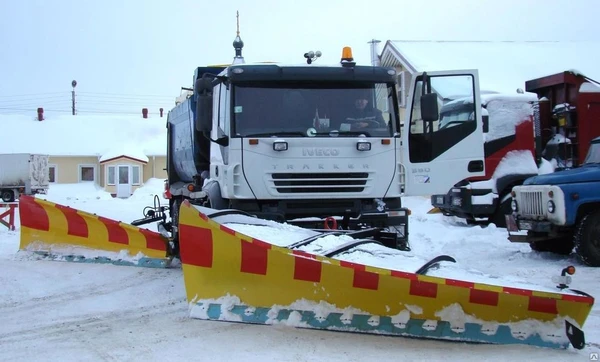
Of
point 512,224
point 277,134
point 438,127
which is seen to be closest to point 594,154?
point 512,224

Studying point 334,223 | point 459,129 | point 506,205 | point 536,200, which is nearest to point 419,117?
point 459,129

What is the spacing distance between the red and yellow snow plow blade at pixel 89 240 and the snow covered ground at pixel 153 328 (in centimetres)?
20

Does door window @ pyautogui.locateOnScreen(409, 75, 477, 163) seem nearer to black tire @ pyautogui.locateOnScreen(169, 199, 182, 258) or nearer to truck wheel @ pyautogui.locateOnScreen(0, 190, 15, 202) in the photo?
black tire @ pyautogui.locateOnScreen(169, 199, 182, 258)

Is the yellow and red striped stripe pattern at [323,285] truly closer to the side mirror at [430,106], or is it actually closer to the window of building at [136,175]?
the side mirror at [430,106]

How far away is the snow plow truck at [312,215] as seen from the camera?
15.1 feet

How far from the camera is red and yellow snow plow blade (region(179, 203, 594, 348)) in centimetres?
445

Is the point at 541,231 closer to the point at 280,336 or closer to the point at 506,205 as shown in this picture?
the point at 506,205

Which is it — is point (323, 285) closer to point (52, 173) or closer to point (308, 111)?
point (308, 111)

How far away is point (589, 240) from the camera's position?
29.8 feet

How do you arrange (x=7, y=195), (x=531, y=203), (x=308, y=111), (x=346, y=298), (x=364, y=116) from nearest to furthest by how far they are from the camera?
(x=346, y=298)
(x=308, y=111)
(x=364, y=116)
(x=531, y=203)
(x=7, y=195)

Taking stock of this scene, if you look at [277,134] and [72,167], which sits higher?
[277,134]

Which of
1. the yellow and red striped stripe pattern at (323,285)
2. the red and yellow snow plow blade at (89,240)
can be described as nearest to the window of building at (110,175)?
the red and yellow snow plow blade at (89,240)

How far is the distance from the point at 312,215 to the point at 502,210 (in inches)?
318

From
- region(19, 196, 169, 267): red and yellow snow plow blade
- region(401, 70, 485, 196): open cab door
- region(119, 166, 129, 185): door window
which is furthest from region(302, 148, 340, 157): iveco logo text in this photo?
region(119, 166, 129, 185): door window
